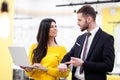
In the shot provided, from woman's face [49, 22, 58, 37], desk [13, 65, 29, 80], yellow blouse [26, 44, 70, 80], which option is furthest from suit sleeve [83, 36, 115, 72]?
desk [13, 65, 29, 80]

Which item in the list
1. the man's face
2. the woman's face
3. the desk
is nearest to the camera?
the man's face

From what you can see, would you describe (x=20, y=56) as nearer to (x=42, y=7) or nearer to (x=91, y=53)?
(x=91, y=53)

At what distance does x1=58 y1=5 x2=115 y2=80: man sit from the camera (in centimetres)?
233

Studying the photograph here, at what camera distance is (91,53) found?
241 centimetres

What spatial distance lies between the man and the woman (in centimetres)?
25

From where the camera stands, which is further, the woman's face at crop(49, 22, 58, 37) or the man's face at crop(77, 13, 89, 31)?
the woman's face at crop(49, 22, 58, 37)

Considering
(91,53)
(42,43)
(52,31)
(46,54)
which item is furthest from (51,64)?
(91,53)

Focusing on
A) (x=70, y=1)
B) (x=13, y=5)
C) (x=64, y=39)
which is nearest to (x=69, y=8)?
(x=70, y=1)

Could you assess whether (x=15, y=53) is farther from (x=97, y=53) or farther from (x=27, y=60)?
(x=97, y=53)

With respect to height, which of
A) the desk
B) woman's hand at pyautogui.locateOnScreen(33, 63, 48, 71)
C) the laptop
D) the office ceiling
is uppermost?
the office ceiling

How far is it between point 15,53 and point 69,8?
2982 millimetres

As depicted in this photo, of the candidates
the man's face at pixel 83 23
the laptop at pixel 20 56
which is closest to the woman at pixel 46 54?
the laptop at pixel 20 56

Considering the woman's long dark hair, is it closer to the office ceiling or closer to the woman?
the woman

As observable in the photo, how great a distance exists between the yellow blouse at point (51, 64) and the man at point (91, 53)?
22cm
